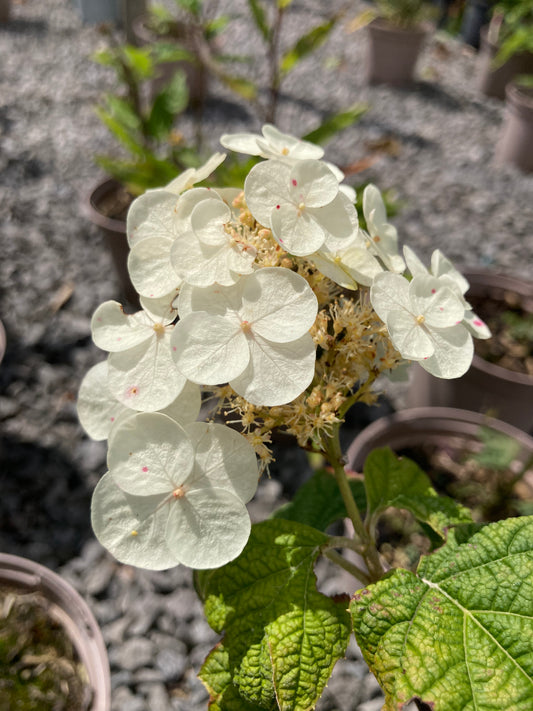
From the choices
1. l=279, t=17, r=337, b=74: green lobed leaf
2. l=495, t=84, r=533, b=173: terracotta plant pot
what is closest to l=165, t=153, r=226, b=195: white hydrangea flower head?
l=279, t=17, r=337, b=74: green lobed leaf

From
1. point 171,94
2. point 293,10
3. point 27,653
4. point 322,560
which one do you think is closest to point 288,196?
point 27,653

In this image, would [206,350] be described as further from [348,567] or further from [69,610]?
[69,610]

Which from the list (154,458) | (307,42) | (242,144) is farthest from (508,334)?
(154,458)

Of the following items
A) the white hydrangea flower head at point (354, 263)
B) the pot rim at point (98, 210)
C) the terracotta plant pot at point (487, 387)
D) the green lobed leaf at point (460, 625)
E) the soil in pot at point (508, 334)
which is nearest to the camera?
the green lobed leaf at point (460, 625)

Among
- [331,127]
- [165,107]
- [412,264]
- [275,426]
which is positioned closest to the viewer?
[275,426]

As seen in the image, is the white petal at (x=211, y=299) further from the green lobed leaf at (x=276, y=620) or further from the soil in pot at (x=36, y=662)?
the soil in pot at (x=36, y=662)

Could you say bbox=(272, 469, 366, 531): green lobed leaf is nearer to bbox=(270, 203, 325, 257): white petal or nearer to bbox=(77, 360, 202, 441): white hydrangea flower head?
bbox=(77, 360, 202, 441): white hydrangea flower head

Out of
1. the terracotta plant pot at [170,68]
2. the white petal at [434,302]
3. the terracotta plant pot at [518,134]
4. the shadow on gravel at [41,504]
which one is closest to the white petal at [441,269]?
the white petal at [434,302]
